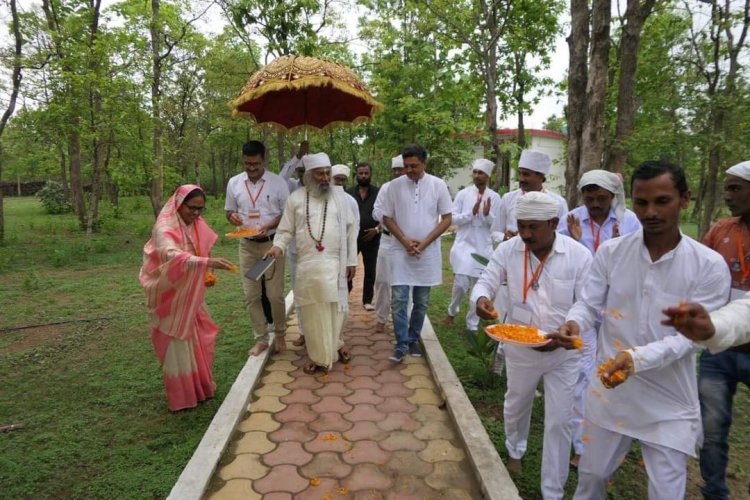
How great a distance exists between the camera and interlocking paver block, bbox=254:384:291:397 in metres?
→ 4.36

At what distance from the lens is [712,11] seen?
34.9 ft

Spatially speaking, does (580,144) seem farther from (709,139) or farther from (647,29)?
(647,29)

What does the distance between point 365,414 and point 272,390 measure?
100 cm

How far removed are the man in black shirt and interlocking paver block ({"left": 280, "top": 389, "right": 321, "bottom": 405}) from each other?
2.63m

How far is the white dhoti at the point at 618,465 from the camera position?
209 cm

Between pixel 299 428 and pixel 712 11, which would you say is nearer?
pixel 299 428

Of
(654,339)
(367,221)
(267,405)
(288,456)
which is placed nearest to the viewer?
A: (654,339)

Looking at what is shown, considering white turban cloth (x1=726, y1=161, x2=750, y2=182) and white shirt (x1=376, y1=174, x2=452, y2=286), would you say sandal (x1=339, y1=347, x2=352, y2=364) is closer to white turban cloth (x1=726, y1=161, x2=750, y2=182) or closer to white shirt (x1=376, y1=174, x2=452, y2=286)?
white shirt (x1=376, y1=174, x2=452, y2=286)

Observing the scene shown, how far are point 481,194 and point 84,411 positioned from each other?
478cm

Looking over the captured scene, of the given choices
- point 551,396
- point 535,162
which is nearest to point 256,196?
point 535,162

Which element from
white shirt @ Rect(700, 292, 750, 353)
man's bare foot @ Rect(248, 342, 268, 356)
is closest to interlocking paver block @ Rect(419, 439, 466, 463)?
white shirt @ Rect(700, 292, 750, 353)

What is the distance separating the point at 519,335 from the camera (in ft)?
8.77

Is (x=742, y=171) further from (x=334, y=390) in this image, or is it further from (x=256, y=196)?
(x=256, y=196)

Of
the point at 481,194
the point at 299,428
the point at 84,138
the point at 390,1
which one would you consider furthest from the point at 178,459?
the point at 390,1
